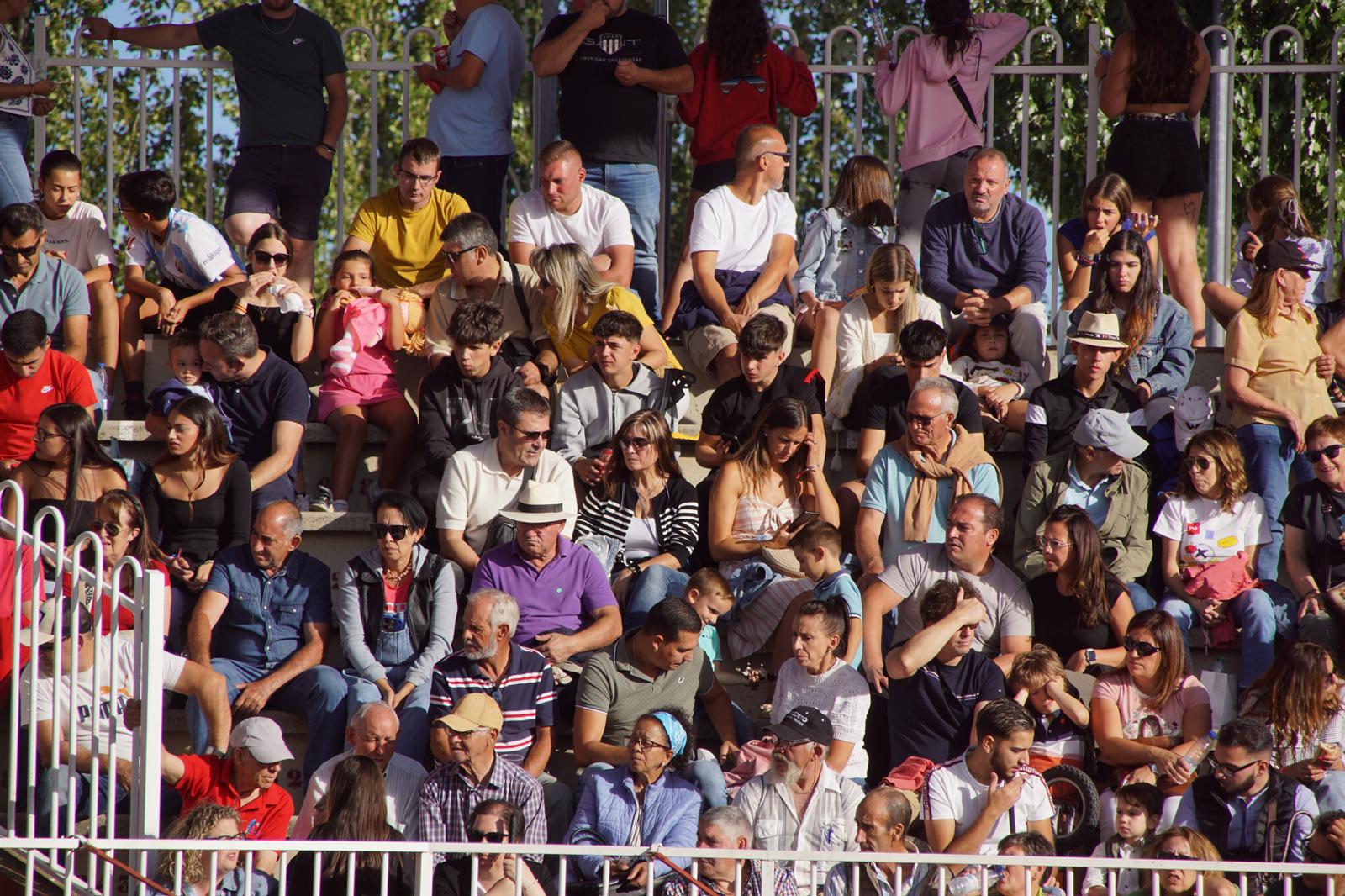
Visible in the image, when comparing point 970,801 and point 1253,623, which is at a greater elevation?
point 1253,623

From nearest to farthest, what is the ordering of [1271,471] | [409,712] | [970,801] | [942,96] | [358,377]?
[970,801] → [409,712] → [1271,471] → [358,377] → [942,96]

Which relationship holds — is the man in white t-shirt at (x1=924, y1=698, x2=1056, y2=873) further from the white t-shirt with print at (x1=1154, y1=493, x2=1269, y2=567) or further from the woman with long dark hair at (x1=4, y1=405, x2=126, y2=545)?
the woman with long dark hair at (x1=4, y1=405, x2=126, y2=545)

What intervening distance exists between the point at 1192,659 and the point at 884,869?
1931 mm

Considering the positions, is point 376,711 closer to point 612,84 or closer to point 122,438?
point 122,438

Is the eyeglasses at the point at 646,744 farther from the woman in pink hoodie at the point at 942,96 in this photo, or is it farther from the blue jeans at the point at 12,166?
the blue jeans at the point at 12,166

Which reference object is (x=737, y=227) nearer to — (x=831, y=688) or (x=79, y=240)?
(x=831, y=688)

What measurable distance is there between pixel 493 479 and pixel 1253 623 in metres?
3.01

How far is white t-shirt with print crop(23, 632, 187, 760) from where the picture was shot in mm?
5629

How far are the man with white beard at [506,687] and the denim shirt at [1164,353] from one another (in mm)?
2949

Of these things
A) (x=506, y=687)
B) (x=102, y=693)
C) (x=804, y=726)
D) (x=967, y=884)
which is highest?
(x=102, y=693)

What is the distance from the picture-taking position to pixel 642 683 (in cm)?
702

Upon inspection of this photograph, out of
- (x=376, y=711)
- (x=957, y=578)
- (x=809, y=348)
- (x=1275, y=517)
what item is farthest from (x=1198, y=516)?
(x=376, y=711)

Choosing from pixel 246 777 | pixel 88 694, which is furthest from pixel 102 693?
pixel 246 777

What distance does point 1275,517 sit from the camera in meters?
7.83
